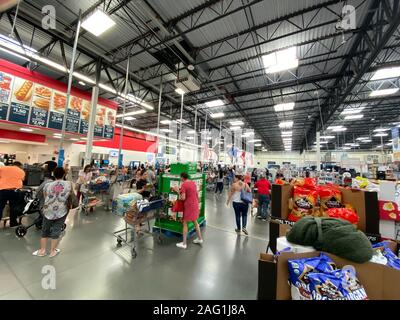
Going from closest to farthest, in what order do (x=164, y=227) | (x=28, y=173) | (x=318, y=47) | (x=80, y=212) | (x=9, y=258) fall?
(x=9, y=258), (x=164, y=227), (x=80, y=212), (x=318, y=47), (x=28, y=173)

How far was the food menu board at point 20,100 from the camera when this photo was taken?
6633mm

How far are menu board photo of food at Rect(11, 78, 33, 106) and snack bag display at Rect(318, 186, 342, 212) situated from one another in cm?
1017

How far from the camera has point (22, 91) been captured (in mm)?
6828

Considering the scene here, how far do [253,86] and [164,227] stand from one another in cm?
866

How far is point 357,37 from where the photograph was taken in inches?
222

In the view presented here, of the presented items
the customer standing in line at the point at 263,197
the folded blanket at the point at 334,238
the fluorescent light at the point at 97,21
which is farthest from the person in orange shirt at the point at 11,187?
the customer standing in line at the point at 263,197

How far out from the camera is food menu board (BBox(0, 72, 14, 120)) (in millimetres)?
6336

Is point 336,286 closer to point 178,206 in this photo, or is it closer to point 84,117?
point 178,206

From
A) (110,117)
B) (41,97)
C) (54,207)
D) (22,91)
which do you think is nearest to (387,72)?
(54,207)

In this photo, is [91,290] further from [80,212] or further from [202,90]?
[202,90]

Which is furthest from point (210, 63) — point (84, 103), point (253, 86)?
point (84, 103)

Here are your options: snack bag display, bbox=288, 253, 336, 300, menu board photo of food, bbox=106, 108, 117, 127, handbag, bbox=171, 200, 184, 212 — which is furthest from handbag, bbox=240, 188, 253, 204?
menu board photo of food, bbox=106, 108, 117, 127

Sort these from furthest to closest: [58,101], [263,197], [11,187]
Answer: [58,101]
[263,197]
[11,187]

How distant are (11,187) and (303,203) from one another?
5720mm
